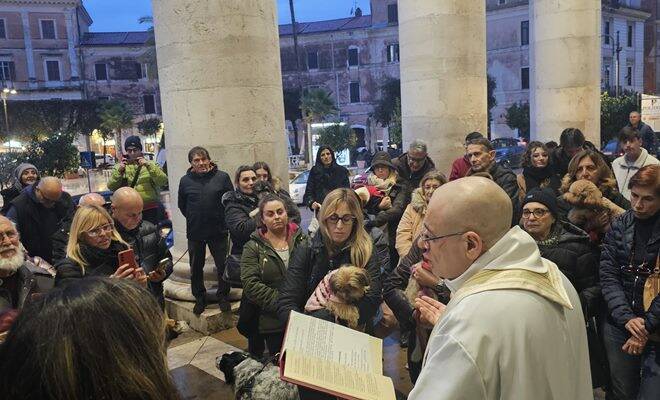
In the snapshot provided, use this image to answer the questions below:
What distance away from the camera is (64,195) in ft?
20.8

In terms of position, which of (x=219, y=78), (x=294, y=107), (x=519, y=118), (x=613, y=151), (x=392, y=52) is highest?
(x=392, y=52)

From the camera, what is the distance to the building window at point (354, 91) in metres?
56.2

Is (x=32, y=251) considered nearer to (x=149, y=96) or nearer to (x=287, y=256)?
(x=287, y=256)

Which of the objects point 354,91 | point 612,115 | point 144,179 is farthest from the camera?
point 354,91

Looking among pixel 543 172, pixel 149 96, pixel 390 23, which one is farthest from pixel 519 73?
pixel 543 172

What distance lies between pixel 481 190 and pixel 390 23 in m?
55.0

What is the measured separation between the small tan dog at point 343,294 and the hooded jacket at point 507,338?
5.47ft

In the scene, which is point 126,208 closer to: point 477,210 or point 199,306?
point 199,306

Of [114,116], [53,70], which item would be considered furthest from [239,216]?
[53,70]

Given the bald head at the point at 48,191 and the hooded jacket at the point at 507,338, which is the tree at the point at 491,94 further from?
the hooded jacket at the point at 507,338

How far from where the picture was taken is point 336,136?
1476 inches

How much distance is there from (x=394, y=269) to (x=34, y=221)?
13.1 ft

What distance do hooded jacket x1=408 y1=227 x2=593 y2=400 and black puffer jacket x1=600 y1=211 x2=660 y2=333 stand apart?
6.14 ft

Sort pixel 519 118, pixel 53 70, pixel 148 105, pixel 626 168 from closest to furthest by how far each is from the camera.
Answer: pixel 626 168, pixel 519 118, pixel 53 70, pixel 148 105
